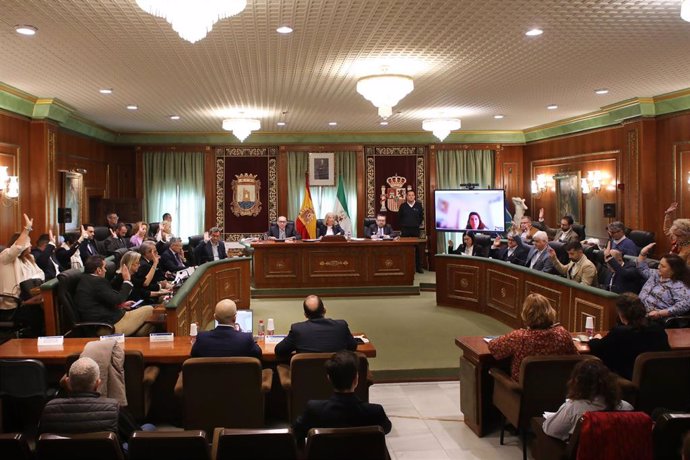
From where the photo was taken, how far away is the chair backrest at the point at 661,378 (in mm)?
3816

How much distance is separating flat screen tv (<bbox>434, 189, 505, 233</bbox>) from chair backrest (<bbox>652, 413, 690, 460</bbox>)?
33.2 feet

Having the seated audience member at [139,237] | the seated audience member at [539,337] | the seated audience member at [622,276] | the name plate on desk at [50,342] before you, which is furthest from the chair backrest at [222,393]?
the seated audience member at [139,237]

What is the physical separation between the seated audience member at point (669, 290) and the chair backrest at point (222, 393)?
3.58 m

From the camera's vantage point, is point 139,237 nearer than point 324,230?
Yes

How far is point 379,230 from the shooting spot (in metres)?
12.3

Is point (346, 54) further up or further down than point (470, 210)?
further up

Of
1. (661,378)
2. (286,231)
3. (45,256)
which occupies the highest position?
(286,231)

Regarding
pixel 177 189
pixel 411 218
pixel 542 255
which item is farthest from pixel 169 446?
pixel 177 189

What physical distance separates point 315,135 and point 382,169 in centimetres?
179

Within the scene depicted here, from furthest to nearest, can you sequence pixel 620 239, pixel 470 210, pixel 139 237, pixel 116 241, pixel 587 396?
pixel 470 210
pixel 139 237
pixel 116 241
pixel 620 239
pixel 587 396

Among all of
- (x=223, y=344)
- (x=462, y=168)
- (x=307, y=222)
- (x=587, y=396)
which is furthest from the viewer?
(x=462, y=168)

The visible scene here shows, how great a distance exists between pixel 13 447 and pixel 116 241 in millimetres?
8045

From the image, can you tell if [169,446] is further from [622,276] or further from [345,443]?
[622,276]

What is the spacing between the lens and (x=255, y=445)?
2.73 metres
